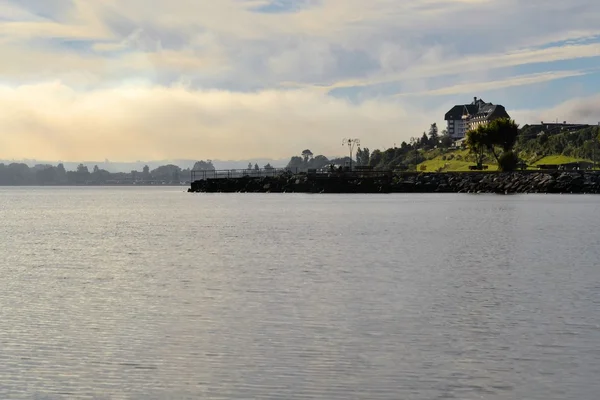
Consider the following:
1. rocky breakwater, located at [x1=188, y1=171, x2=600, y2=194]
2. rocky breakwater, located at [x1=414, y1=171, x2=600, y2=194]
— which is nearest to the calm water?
rocky breakwater, located at [x1=414, y1=171, x2=600, y2=194]

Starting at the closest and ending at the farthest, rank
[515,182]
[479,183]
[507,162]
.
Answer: [515,182] → [479,183] → [507,162]

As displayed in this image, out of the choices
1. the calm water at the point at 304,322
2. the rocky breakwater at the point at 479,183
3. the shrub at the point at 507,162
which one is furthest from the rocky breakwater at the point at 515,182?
the calm water at the point at 304,322

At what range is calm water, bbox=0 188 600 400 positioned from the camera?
1786cm

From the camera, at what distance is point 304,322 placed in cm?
2488

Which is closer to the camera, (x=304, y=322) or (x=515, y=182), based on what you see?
(x=304, y=322)

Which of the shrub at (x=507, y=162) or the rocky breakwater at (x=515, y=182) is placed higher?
the shrub at (x=507, y=162)

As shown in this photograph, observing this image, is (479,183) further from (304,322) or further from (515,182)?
(304,322)

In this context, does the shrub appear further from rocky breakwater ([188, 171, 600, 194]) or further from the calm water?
the calm water

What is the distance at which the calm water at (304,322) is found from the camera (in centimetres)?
1786

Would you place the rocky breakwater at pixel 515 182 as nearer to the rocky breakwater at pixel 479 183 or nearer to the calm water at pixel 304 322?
the rocky breakwater at pixel 479 183

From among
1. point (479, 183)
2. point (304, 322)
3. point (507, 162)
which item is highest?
point (507, 162)

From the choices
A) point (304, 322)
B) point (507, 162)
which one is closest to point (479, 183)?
point (507, 162)

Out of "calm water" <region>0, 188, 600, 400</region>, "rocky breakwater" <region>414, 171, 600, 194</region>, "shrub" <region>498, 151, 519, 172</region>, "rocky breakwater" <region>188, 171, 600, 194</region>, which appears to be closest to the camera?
"calm water" <region>0, 188, 600, 400</region>

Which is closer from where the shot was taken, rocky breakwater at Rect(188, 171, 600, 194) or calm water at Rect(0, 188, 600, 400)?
calm water at Rect(0, 188, 600, 400)
